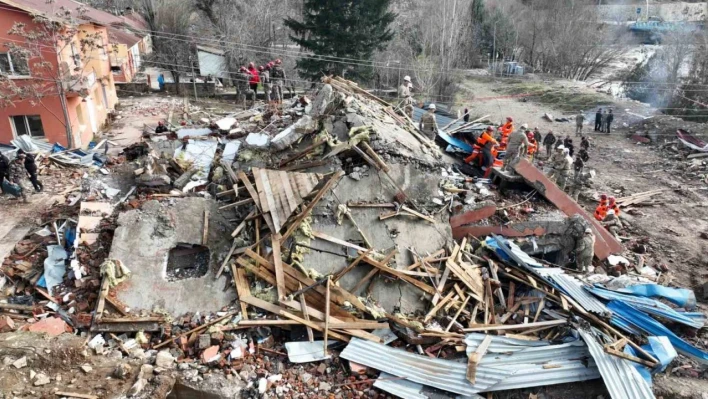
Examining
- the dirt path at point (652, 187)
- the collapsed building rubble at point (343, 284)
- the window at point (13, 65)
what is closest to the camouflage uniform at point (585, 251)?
the collapsed building rubble at point (343, 284)

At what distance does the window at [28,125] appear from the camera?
17328 mm

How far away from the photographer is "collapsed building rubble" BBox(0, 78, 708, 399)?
769 cm

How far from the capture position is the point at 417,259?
9312 millimetres

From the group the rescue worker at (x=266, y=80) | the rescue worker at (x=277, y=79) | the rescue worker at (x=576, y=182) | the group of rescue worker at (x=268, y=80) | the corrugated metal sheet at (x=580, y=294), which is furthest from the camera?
the rescue worker at (x=277, y=79)

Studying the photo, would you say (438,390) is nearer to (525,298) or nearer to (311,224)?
(525,298)

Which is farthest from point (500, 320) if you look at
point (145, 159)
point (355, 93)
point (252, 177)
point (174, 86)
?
point (174, 86)

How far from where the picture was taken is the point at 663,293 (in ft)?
30.2

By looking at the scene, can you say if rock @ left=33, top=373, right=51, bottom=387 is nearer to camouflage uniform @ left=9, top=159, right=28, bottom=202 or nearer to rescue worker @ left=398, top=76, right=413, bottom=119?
camouflage uniform @ left=9, top=159, right=28, bottom=202

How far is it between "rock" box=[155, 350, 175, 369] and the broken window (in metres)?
1.78

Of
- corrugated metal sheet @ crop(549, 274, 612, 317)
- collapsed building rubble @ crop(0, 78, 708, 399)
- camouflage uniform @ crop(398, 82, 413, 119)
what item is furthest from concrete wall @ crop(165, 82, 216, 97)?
corrugated metal sheet @ crop(549, 274, 612, 317)

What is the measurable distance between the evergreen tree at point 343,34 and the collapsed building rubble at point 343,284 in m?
16.5

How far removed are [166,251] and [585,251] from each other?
8649 millimetres

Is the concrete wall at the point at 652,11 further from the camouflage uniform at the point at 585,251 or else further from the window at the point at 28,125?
the window at the point at 28,125

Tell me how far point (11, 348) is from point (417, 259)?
22.7ft
